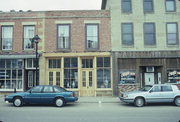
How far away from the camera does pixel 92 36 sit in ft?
58.3

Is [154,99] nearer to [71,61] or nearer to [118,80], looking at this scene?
[118,80]

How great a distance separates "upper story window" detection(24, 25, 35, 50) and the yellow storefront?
192 centimetres

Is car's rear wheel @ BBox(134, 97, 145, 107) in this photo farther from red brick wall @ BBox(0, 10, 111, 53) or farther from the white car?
red brick wall @ BBox(0, 10, 111, 53)

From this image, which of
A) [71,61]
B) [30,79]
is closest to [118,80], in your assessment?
[71,61]

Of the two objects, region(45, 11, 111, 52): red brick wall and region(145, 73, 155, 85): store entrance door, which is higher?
region(45, 11, 111, 52): red brick wall

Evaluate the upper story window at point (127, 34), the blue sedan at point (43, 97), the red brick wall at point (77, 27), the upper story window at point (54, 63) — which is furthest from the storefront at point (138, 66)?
the blue sedan at point (43, 97)

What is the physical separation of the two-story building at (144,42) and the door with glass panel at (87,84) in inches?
87.8

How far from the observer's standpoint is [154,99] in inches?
488

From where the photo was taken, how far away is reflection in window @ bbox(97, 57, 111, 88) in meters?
17.5

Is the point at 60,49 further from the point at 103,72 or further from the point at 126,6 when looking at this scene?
the point at 126,6

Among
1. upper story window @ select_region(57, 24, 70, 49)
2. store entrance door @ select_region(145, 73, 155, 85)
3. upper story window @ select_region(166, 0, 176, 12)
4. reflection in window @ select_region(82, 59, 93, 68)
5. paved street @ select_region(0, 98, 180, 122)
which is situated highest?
Answer: upper story window @ select_region(166, 0, 176, 12)

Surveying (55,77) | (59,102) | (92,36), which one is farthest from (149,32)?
(59,102)

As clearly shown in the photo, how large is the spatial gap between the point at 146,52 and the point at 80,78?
682 centimetres

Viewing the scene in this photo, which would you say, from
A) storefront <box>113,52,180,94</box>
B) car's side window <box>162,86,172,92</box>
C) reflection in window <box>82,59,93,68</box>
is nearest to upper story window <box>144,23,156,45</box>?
storefront <box>113,52,180,94</box>
